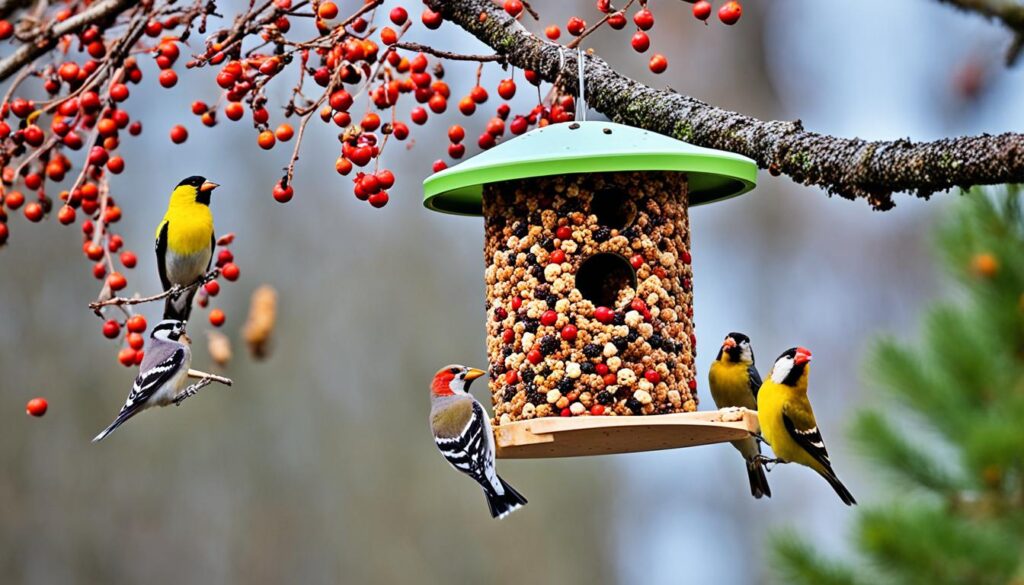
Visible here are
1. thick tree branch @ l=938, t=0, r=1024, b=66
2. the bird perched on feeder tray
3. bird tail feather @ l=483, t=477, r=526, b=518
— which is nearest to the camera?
thick tree branch @ l=938, t=0, r=1024, b=66

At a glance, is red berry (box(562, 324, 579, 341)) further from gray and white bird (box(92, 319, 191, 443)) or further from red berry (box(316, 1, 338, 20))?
gray and white bird (box(92, 319, 191, 443))

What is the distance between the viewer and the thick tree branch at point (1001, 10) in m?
2.54

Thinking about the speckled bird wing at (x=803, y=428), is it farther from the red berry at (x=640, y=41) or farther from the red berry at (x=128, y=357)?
the red berry at (x=128, y=357)

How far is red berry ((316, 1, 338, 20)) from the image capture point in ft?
12.0

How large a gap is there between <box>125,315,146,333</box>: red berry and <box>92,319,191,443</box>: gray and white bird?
1116 millimetres

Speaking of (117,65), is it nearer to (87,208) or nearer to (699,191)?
(87,208)

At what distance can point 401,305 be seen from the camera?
13.7m

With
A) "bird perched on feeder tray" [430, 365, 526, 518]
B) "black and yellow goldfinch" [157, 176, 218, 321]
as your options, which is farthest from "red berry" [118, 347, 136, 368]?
"bird perched on feeder tray" [430, 365, 526, 518]

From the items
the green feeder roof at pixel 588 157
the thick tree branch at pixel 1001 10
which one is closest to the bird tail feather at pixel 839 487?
the green feeder roof at pixel 588 157

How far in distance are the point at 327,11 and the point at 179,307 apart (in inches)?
72.0

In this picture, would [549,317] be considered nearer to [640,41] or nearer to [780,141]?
[640,41]

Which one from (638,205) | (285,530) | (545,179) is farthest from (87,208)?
(285,530)

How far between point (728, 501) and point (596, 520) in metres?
1.77

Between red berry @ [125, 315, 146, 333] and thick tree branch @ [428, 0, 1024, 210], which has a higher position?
thick tree branch @ [428, 0, 1024, 210]
